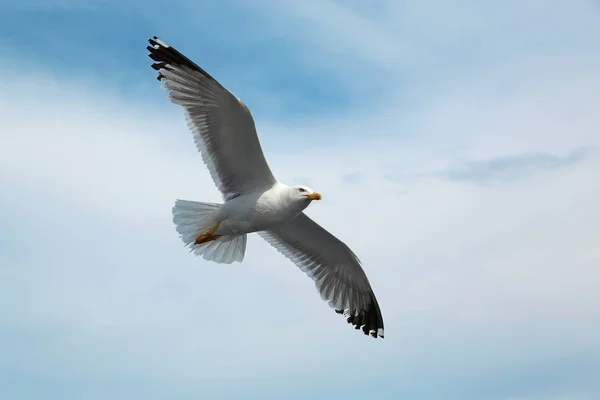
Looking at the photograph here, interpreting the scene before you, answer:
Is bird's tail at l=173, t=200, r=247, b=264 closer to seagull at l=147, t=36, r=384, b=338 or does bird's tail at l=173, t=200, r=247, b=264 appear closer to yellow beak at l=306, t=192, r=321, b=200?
seagull at l=147, t=36, r=384, b=338

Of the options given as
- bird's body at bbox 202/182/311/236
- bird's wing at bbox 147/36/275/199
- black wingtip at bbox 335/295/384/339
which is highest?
bird's wing at bbox 147/36/275/199

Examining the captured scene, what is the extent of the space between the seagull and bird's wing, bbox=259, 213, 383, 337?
1 centimetres

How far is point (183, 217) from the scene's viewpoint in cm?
1129

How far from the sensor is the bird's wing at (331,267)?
1212 cm

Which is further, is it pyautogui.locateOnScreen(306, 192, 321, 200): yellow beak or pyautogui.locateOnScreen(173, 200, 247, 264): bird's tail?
pyautogui.locateOnScreen(173, 200, 247, 264): bird's tail

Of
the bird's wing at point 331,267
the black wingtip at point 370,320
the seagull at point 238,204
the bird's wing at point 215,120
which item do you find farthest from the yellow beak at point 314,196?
the black wingtip at point 370,320

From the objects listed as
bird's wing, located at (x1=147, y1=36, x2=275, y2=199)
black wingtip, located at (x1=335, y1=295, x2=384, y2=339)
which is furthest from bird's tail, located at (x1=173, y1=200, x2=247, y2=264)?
black wingtip, located at (x1=335, y1=295, x2=384, y2=339)

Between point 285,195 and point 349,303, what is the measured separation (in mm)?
2646

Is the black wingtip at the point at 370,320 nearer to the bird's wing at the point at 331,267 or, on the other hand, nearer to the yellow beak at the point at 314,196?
the bird's wing at the point at 331,267

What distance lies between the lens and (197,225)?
1128cm

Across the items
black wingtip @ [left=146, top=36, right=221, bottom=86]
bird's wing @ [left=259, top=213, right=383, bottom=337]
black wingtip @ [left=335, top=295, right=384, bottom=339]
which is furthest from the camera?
black wingtip @ [left=335, top=295, right=384, bottom=339]

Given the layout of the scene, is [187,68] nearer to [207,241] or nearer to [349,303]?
[207,241]

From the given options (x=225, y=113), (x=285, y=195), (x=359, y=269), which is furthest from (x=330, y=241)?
(x=225, y=113)

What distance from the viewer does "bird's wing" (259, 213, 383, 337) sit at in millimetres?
12125
